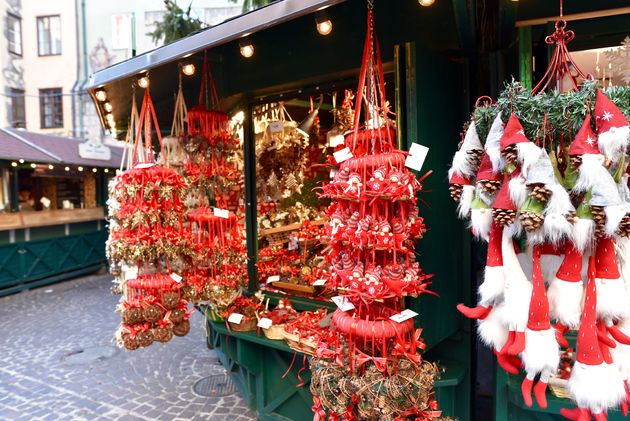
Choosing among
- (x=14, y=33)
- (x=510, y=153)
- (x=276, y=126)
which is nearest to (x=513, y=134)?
(x=510, y=153)

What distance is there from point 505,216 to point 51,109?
1945 cm

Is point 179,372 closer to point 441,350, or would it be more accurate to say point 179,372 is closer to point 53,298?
point 441,350

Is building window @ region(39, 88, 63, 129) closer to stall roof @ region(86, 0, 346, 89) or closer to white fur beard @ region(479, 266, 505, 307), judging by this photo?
stall roof @ region(86, 0, 346, 89)

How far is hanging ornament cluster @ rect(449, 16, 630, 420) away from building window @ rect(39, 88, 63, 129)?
1894 centimetres

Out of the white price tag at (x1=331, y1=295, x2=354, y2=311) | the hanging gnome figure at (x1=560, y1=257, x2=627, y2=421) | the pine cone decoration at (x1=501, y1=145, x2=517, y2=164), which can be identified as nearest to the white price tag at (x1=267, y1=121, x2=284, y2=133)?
the white price tag at (x1=331, y1=295, x2=354, y2=311)

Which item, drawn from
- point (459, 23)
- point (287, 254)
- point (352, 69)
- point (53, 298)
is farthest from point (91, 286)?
point (459, 23)

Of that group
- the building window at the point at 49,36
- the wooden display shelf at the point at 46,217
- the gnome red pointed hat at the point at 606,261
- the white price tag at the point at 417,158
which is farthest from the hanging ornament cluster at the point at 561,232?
the building window at the point at 49,36

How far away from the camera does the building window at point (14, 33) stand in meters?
16.2

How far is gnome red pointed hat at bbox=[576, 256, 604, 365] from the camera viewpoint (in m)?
1.58

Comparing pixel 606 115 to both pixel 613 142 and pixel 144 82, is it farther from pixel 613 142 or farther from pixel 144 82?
pixel 144 82

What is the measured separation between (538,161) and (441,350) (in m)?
2.39

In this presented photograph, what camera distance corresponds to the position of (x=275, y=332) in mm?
3932

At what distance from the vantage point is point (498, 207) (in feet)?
5.27

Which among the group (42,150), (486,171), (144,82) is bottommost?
(486,171)
